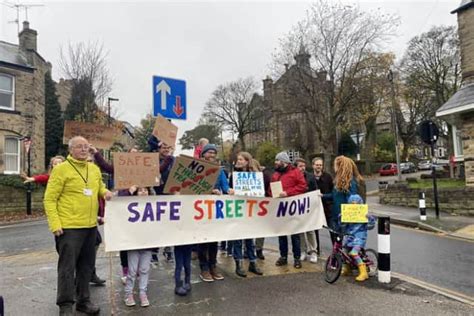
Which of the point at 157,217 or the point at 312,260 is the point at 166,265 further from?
the point at 312,260

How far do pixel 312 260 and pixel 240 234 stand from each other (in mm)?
1892

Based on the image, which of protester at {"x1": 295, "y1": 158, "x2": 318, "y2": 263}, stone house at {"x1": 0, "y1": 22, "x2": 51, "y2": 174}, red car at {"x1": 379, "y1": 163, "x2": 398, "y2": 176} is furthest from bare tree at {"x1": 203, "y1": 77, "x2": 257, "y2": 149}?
protester at {"x1": 295, "y1": 158, "x2": 318, "y2": 263}

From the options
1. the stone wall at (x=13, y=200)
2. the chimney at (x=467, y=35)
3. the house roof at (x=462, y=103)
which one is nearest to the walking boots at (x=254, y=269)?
the house roof at (x=462, y=103)

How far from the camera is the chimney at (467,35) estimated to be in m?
18.1

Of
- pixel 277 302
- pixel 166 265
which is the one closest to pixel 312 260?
pixel 277 302

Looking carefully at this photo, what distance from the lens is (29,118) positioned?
23.8 metres

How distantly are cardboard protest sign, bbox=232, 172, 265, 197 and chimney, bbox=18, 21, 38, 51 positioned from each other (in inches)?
953

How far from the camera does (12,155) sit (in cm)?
2272

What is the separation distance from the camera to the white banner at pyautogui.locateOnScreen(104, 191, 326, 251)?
197 inches

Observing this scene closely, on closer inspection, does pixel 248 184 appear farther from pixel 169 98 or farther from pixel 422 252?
pixel 422 252

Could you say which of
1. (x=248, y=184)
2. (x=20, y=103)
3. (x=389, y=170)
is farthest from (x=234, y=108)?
(x=248, y=184)

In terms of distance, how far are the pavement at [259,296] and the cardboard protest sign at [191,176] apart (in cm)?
132

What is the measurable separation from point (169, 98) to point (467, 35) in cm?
1777

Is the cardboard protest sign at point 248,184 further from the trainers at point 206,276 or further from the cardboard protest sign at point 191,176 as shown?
the trainers at point 206,276
